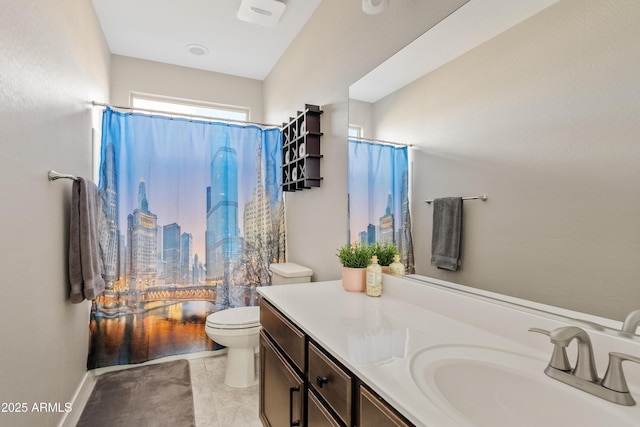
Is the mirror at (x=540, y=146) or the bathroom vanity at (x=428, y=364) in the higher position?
the mirror at (x=540, y=146)

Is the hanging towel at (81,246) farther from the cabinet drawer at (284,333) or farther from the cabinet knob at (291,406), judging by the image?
the cabinet knob at (291,406)

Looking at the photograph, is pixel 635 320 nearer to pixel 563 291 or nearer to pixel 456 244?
pixel 563 291

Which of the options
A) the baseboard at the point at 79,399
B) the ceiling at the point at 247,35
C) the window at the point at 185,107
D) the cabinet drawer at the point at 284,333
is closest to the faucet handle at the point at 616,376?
the cabinet drawer at the point at 284,333

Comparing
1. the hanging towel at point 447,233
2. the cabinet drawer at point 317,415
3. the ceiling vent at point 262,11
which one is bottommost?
the cabinet drawer at point 317,415

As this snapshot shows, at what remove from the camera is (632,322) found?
77 centimetres

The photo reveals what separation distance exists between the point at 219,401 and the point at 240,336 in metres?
0.40

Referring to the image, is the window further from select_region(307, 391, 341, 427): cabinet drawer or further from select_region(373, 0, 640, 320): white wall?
select_region(307, 391, 341, 427): cabinet drawer

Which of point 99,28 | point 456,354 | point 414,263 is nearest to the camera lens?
point 456,354

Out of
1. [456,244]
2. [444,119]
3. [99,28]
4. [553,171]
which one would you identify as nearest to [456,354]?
[456,244]

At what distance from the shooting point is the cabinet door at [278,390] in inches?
47.3

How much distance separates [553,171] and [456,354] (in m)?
0.59

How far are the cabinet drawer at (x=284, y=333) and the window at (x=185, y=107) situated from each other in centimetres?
200

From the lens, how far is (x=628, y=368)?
733mm

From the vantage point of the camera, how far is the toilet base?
7.45ft
